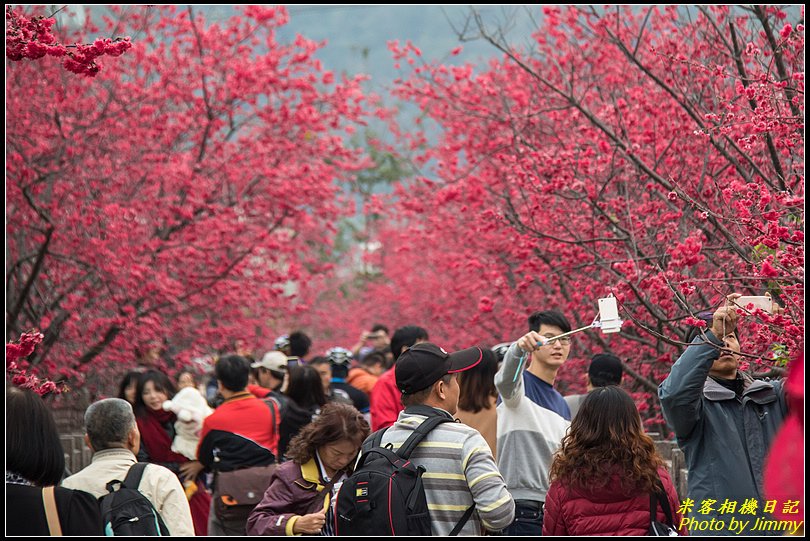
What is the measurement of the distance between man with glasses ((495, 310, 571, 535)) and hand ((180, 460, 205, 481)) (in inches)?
117

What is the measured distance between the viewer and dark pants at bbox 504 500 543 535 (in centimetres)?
482

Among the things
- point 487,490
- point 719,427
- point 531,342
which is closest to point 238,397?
point 531,342

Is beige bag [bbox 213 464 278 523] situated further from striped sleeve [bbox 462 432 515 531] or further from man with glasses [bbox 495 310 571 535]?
striped sleeve [bbox 462 432 515 531]

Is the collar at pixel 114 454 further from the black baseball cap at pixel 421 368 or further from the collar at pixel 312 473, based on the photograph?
the black baseball cap at pixel 421 368

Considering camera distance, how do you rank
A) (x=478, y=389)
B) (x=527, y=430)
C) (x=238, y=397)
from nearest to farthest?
(x=527, y=430), (x=478, y=389), (x=238, y=397)

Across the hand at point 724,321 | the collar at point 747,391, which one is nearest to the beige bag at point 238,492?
the collar at point 747,391

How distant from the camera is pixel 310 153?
46.8ft

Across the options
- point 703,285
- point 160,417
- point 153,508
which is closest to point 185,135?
point 160,417

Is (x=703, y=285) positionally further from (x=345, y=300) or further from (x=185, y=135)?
(x=345, y=300)

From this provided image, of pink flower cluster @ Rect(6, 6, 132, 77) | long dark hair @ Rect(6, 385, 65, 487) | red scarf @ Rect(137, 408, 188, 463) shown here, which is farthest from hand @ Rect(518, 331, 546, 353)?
red scarf @ Rect(137, 408, 188, 463)

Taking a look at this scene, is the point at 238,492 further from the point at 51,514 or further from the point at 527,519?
the point at 51,514

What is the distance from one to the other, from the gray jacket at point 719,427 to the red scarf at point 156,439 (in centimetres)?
451

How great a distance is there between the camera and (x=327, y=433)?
4.70m

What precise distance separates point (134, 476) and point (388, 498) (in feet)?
4.11
